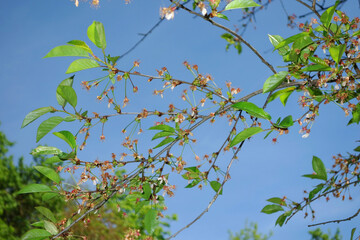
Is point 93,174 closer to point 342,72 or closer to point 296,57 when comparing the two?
point 296,57

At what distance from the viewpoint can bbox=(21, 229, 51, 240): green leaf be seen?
1.29 meters

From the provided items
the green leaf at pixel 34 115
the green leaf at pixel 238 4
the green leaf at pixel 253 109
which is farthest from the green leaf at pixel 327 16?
the green leaf at pixel 34 115

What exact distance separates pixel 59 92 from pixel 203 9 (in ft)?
1.91

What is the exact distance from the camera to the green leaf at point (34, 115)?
4.18 feet

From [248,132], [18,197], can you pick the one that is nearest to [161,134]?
[248,132]

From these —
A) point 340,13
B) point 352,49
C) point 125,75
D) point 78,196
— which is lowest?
point 78,196

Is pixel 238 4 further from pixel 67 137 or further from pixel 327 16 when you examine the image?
pixel 67 137

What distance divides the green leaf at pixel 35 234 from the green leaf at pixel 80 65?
2.01ft

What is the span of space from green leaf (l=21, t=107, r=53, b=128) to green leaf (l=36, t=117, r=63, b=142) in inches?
1.7

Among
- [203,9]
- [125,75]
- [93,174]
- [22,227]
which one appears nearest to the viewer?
[203,9]

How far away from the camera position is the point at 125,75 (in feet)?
4.42

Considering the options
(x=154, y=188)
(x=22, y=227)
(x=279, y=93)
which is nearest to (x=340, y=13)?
(x=279, y=93)

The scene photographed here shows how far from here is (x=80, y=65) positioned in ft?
3.90

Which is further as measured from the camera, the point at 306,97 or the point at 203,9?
the point at 306,97
